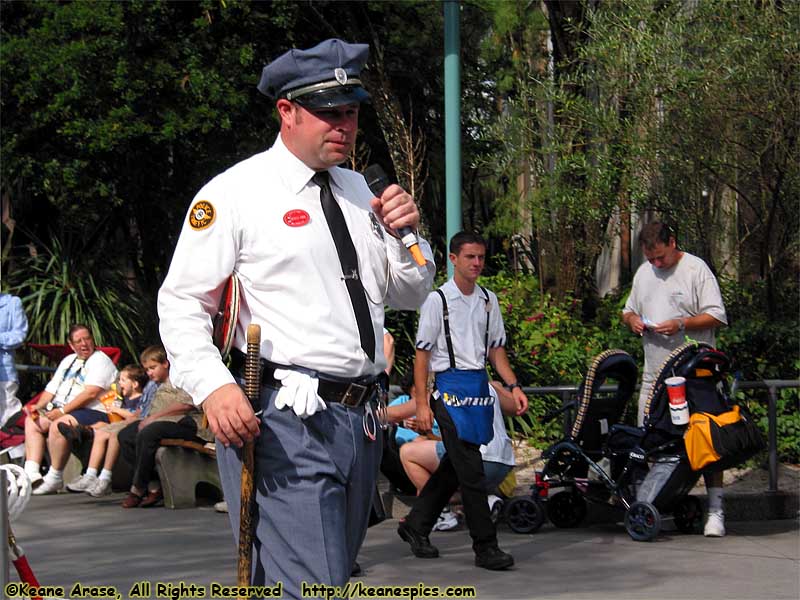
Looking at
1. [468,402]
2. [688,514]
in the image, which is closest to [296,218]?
[468,402]

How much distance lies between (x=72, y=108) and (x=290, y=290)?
1253cm

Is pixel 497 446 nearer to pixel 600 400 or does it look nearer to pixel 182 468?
pixel 600 400

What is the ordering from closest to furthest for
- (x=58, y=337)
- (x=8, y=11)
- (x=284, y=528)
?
1. (x=284, y=528)
2. (x=58, y=337)
3. (x=8, y=11)

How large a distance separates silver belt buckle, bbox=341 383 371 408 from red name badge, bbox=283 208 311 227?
50cm

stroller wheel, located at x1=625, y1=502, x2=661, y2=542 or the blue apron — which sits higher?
the blue apron

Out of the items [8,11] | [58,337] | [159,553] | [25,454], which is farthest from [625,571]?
[8,11]

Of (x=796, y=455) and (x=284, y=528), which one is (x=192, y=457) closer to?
(x=796, y=455)

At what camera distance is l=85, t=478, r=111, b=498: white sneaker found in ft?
36.3

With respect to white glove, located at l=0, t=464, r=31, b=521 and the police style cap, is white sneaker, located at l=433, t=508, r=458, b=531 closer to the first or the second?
white glove, located at l=0, t=464, r=31, b=521

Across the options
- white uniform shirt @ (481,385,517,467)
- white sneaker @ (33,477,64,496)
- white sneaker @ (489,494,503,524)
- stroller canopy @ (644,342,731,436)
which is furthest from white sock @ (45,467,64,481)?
stroller canopy @ (644,342,731,436)

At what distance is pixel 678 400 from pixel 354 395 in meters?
5.02

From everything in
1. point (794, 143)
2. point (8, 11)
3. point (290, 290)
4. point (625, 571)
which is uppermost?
point (8, 11)

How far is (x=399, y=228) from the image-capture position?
13.2 ft

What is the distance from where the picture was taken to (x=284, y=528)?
3.78m
